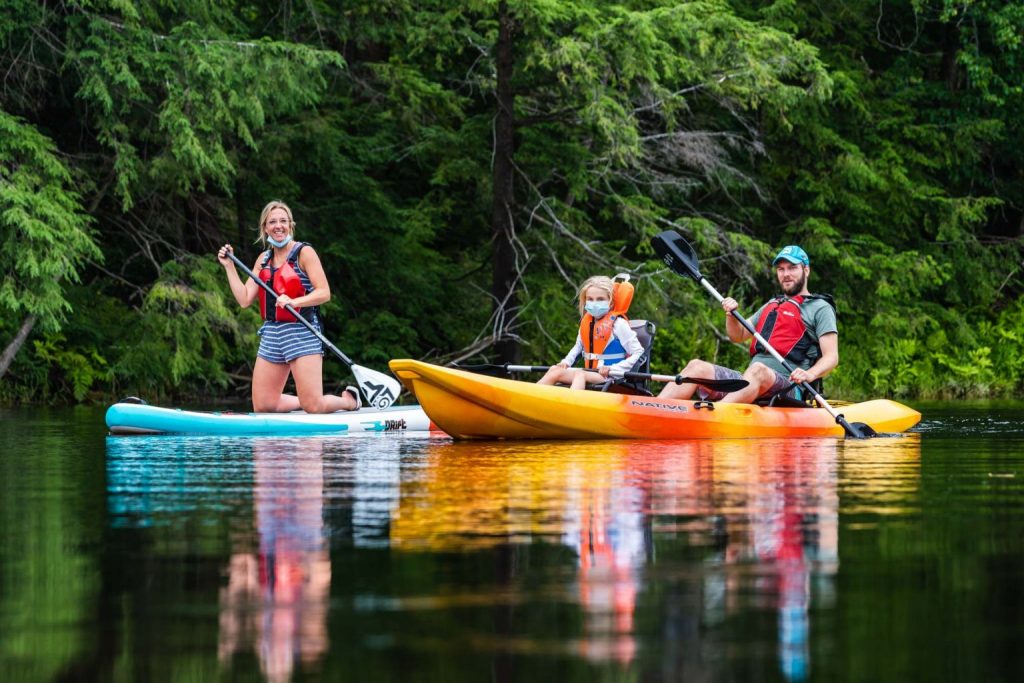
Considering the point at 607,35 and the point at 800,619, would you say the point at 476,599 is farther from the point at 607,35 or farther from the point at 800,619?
the point at 607,35

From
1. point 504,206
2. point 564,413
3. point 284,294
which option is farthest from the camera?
point 504,206

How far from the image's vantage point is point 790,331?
11.9 m

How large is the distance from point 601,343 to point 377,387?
2.28 meters

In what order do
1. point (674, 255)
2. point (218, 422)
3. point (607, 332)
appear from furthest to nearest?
1. point (674, 255)
2. point (607, 332)
3. point (218, 422)

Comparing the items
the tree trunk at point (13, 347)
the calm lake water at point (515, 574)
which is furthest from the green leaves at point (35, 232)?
the calm lake water at point (515, 574)

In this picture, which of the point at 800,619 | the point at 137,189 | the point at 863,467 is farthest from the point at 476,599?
the point at 137,189

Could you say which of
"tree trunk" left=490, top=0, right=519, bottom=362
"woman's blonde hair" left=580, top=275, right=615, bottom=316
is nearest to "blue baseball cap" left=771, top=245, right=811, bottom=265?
"woman's blonde hair" left=580, top=275, right=615, bottom=316

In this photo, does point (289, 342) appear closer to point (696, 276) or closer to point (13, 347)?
point (696, 276)

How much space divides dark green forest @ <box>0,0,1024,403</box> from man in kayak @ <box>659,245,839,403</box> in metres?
7.40

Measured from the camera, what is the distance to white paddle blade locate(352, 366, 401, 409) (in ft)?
43.3

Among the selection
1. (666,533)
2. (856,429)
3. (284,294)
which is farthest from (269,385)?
(666,533)

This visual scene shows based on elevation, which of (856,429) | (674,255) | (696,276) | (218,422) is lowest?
(856,429)

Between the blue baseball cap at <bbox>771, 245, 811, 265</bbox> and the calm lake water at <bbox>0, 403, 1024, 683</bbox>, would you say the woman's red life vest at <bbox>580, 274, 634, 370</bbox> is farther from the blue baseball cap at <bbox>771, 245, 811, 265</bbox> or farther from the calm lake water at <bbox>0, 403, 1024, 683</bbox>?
the calm lake water at <bbox>0, 403, 1024, 683</bbox>

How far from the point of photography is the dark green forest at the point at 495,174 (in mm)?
18375
